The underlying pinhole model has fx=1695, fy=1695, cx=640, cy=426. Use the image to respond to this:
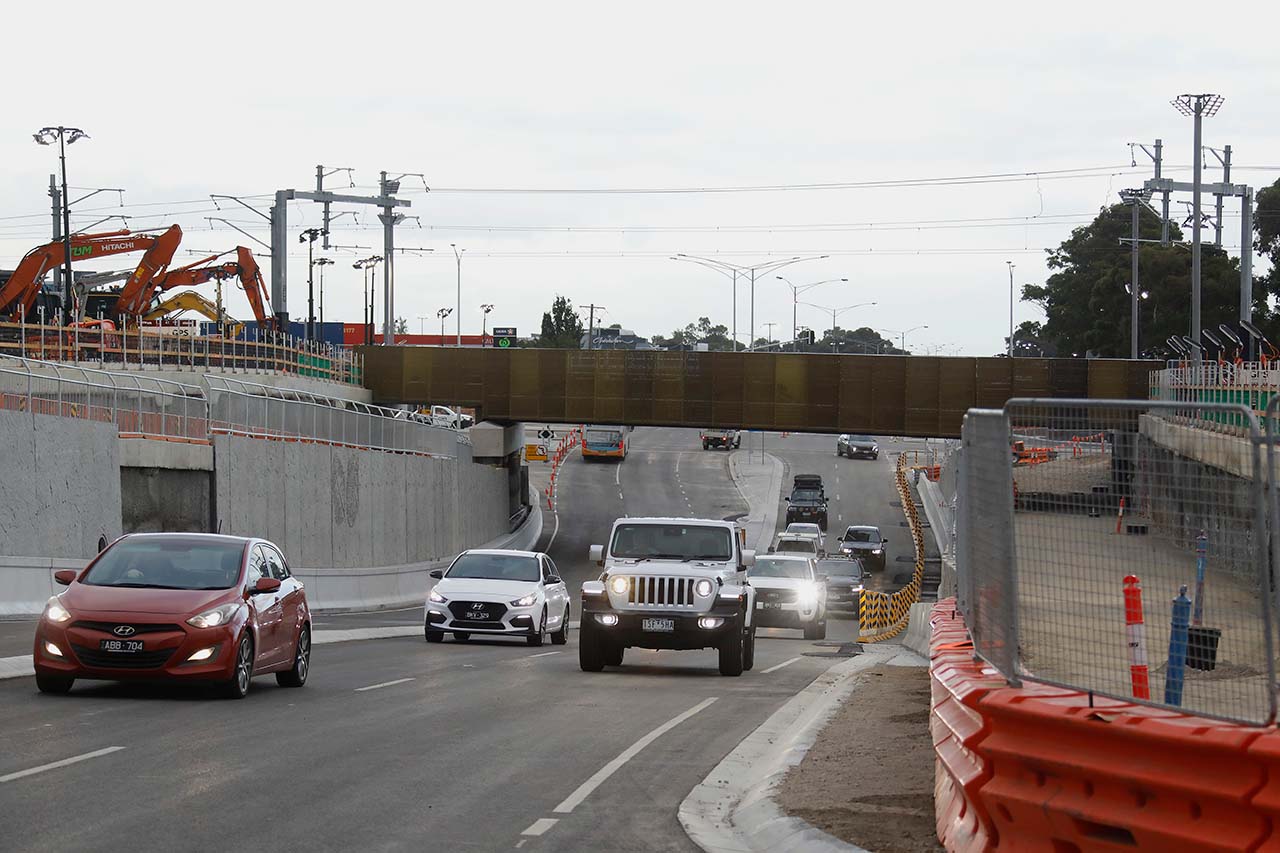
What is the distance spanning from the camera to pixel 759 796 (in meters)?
10.7

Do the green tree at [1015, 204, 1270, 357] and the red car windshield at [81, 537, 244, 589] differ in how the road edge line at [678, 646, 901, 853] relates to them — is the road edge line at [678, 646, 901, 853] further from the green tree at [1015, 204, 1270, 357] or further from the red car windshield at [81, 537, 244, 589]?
the green tree at [1015, 204, 1270, 357]

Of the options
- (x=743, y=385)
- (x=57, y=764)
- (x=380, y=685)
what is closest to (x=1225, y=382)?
(x=743, y=385)

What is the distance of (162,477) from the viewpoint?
36.1 meters

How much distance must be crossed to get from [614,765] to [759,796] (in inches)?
71.9

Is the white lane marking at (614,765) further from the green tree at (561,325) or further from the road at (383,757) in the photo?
the green tree at (561,325)

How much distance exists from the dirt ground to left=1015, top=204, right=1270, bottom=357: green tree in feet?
241

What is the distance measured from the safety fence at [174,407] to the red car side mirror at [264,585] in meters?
14.9

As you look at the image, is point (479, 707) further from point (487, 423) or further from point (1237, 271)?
point (1237, 271)

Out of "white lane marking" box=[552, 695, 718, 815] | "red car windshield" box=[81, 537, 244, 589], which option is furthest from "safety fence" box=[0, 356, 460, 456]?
"white lane marking" box=[552, 695, 718, 815]

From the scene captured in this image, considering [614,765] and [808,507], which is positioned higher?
[614,765]

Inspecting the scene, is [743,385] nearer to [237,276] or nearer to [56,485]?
[237,276]

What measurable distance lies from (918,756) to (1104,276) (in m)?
88.3

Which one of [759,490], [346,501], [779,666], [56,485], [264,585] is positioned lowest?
[759,490]

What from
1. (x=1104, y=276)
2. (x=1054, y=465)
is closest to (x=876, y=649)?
(x=1054, y=465)
